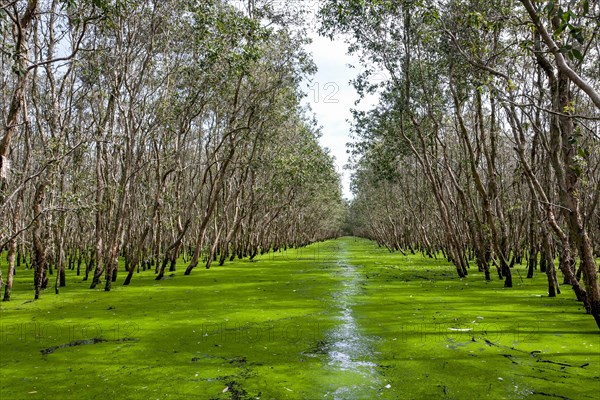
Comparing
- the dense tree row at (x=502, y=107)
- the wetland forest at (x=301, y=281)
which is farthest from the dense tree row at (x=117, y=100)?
the dense tree row at (x=502, y=107)

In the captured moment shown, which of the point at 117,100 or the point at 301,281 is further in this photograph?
the point at 301,281

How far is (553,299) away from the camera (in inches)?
435

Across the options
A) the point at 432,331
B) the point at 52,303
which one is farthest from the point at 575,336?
the point at 52,303

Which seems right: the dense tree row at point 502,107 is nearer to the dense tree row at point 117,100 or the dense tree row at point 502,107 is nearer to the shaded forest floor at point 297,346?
the shaded forest floor at point 297,346

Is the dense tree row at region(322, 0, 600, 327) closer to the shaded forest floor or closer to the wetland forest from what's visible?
the wetland forest

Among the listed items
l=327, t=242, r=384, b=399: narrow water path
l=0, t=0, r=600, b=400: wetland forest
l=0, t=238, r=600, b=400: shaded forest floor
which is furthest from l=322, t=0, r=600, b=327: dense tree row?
l=327, t=242, r=384, b=399: narrow water path

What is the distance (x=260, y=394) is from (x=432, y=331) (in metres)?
3.98

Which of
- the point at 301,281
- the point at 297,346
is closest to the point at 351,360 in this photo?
the point at 297,346

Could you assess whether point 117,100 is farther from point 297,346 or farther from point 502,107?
point 502,107

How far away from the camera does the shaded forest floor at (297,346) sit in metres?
5.08

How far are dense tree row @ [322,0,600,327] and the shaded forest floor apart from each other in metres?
1.80

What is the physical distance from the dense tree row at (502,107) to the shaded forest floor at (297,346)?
1797mm

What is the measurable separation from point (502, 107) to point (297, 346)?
32.2 feet

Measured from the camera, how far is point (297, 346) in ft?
22.4
